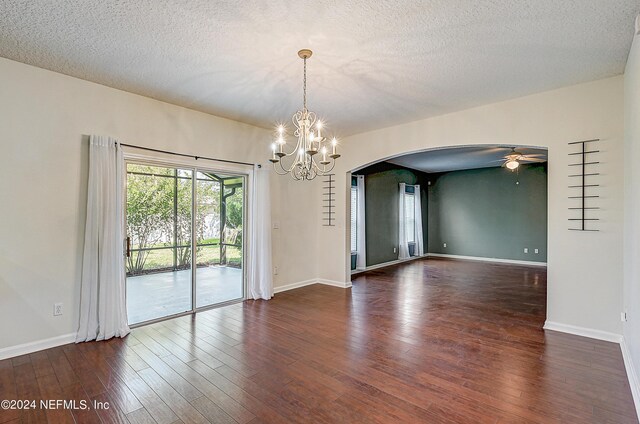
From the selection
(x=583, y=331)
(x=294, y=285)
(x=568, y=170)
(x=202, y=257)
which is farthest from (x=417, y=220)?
(x=202, y=257)

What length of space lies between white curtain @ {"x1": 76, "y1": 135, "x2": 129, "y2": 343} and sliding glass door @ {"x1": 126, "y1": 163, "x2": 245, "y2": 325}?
0.36 metres

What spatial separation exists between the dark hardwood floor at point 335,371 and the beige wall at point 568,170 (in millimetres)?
450

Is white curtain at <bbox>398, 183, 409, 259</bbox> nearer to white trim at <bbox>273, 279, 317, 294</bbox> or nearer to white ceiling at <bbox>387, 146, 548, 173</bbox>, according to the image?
white ceiling at <bbox>387, 146, 548, 173</bbox>

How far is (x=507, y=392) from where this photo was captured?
8.04 feet

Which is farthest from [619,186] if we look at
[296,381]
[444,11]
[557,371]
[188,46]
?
[188,46]

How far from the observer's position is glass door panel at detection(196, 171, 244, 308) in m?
4.71

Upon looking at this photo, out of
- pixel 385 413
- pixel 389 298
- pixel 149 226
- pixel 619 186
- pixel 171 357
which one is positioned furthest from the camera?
pixel 389 298

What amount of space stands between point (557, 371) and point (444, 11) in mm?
3270

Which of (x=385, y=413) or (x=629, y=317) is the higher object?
(x=629, y=317)

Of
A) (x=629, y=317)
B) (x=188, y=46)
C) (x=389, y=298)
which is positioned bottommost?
(x=389, y=298)

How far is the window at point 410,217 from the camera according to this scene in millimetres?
10102

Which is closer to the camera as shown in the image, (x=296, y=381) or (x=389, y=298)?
(x=296, y=381)

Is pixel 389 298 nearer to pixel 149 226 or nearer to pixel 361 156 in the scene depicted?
pixel 361 156

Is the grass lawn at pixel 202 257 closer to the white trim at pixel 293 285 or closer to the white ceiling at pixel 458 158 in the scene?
the white trim at pixel 293 285
